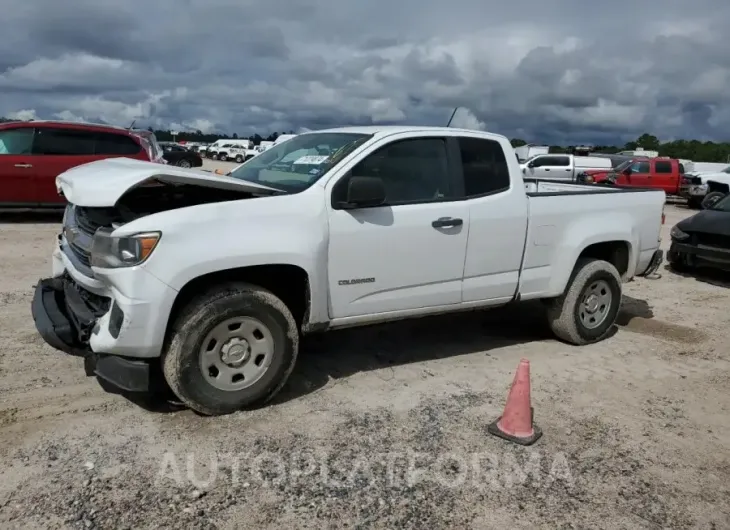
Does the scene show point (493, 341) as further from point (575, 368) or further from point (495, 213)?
point (495, 213)

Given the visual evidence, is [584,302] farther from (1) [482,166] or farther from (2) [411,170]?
(2) [411,170]

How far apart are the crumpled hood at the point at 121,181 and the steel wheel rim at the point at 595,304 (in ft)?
10.6

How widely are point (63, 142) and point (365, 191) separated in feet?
31.6

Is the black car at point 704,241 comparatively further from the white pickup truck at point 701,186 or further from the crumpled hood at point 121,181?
the white pickup truck at point 701,186

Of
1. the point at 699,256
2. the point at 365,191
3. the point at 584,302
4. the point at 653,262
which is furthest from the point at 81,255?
the point at 699,256

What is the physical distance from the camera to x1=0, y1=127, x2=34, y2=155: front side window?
39.2 ft

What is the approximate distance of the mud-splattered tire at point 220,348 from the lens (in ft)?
13.2

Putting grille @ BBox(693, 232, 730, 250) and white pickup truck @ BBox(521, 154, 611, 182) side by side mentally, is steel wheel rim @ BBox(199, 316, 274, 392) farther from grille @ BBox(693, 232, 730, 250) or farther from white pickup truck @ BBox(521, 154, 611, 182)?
white pickup truck @ BBox(521, 154, 611, 182)

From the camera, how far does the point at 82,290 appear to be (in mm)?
4484

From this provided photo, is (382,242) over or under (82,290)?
over

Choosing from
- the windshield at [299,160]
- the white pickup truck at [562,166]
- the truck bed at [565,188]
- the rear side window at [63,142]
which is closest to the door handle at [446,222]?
the windshield at [299,160]

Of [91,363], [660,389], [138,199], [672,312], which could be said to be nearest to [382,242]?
[138,199]

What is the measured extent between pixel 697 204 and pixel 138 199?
23406 millimetres

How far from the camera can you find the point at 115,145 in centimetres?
1245
